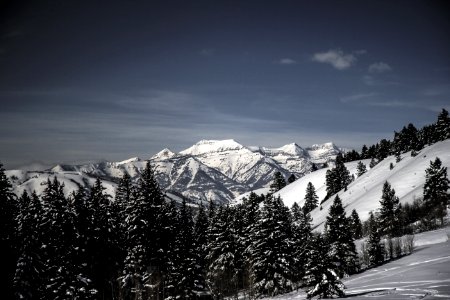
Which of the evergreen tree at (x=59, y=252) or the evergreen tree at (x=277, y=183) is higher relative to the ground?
the evergreen tree at (x=277, y=183)

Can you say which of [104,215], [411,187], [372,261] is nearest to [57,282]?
[104,215]

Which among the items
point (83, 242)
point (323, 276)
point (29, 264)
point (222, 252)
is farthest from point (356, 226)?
point (29, 264)

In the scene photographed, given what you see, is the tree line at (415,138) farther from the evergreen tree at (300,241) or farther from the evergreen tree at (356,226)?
the evergreen tree at (300,241)

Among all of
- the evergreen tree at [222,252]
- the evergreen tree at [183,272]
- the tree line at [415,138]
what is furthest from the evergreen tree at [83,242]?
the tree line at [415,138]

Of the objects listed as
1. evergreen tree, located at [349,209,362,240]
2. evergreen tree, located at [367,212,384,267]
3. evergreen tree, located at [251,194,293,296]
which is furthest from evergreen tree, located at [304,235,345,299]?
evergreen tree, located at [349,209,362,240]

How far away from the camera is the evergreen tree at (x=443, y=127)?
127m

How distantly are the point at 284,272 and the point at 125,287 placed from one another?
1883 cm

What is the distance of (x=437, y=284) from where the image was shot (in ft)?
85.4

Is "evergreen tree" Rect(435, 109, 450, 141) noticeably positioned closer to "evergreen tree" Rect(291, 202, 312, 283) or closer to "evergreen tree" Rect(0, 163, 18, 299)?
"evergreen tree" Rect(291, 202, 312, 283)

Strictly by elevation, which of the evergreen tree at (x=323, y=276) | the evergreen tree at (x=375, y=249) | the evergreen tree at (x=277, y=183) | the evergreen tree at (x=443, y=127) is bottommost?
the evergreen tree at (x=375, y=249)

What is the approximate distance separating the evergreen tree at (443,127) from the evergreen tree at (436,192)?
6071cm

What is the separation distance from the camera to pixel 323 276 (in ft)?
103

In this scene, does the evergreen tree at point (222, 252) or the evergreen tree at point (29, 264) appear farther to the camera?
the evergreen tree at point (222, 252)

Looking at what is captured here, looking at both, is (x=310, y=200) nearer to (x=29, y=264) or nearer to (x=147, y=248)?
(x=147, y=248)
